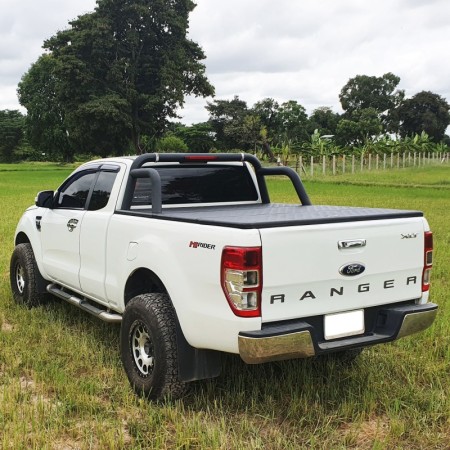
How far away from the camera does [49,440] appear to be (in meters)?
3.42

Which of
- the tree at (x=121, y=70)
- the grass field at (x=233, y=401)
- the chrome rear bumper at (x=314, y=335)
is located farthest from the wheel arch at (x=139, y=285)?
the tree at (x=121, y=70)

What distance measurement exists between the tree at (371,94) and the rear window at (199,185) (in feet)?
328

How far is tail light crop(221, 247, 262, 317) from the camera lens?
3.35m

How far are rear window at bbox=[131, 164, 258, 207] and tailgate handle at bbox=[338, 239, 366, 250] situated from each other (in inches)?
75.4

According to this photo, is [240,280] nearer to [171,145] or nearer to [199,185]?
[199,185]

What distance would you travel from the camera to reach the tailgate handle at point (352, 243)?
12.1 ft

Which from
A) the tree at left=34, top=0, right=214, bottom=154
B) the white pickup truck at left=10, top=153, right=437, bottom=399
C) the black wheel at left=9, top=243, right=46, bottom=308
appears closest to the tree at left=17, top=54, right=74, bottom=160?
the tree at left=34, top=0, right=214, bottom=154

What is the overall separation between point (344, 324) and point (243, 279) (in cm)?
84

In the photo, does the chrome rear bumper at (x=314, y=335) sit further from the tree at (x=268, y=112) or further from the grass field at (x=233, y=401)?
the tree at (x=268, y=112)

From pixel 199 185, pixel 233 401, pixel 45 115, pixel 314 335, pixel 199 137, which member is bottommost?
pixel 233 401

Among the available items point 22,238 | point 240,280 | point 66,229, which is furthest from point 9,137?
point 240,280

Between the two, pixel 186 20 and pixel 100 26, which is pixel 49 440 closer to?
pixel 100 26

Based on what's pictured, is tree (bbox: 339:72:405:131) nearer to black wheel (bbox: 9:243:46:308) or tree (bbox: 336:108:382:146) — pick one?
tree (bbox: 336:108:382:146)

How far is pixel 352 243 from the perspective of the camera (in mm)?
3723
